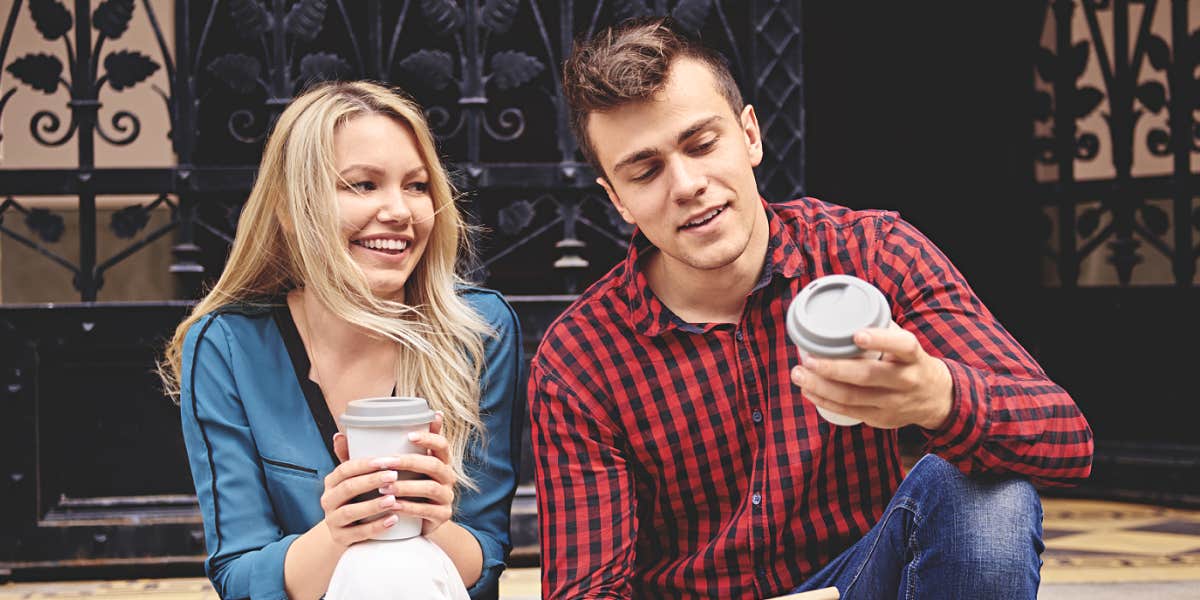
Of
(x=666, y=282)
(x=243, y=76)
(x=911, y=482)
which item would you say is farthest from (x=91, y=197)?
(x=911, y=482)

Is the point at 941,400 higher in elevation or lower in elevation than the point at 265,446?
higher

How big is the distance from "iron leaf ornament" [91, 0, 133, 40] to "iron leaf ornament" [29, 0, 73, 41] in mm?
90

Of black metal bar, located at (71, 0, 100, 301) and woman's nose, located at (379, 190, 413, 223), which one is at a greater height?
black metal bar, located at (71, 0, 100, 301)

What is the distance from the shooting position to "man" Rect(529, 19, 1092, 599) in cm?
184

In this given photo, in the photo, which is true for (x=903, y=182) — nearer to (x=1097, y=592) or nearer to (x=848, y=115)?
(x=848, y=115)

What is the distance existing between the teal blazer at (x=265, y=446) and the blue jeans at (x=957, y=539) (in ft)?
2.33

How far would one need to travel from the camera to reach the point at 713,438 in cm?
192

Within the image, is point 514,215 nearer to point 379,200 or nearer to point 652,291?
point 379,200

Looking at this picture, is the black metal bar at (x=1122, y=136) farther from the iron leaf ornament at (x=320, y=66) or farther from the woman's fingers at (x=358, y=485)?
the woman's fingers at (x=358, y=485)

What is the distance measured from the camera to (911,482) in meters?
1.75

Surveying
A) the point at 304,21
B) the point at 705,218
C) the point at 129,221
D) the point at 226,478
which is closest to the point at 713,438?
the point at 705,218

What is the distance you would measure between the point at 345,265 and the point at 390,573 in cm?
64

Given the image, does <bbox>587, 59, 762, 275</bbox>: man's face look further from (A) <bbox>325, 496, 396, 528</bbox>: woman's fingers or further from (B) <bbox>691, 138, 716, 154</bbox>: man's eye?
(A) <bbox>325, 496, 396, 528</bbox>: woman's fingers

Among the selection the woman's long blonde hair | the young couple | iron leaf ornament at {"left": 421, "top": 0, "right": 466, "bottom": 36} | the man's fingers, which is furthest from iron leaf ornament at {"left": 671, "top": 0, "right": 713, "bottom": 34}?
the man's fingers
